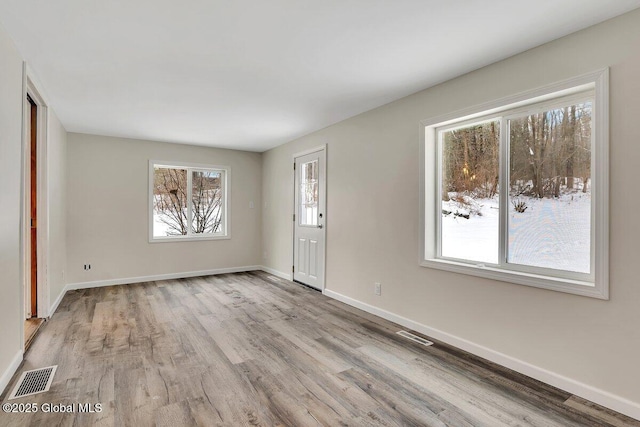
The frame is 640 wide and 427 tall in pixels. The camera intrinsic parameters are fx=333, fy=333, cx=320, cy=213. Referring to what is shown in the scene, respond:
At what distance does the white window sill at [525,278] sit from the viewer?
83.0 inches

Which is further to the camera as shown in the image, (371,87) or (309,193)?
(309,193)

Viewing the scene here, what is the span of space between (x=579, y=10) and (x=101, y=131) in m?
5.54

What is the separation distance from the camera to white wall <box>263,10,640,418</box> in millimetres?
1968

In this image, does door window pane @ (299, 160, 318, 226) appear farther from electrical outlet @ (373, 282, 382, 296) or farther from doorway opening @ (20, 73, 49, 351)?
doorway opening @ (20, 73, 49, 351)

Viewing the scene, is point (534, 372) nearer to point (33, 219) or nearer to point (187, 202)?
point (33, 219)

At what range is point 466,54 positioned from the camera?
2498 mm

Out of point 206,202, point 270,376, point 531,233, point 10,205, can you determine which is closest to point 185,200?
point 206,202

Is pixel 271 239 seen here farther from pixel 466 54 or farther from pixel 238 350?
pixel 466 54

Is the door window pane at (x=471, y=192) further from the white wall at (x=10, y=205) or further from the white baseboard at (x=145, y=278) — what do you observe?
the white baseboard at (x=145, y=278)

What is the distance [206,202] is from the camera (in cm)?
609

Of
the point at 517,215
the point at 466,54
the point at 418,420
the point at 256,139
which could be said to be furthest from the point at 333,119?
the point at 418,420

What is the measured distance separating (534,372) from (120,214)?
5.60 m

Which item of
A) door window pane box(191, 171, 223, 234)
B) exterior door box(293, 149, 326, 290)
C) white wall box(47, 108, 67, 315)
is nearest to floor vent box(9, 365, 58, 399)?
white wall box(47, 108, 67, 315)

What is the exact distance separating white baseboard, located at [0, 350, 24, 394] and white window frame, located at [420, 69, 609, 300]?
3.27 meters
